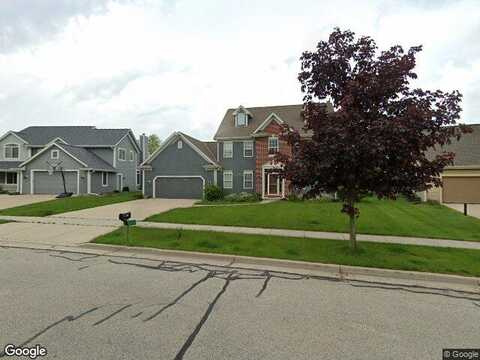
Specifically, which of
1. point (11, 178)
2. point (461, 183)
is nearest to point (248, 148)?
point (461, 183)

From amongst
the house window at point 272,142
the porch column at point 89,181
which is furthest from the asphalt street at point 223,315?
the porch column at point 89,181

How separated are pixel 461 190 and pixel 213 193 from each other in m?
20.2

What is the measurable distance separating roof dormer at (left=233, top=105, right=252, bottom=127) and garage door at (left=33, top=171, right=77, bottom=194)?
16651 millimetres

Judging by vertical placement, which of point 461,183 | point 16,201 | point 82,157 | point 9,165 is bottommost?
point 16,201

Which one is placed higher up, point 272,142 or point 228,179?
point 272,142

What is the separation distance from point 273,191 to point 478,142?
732 inches

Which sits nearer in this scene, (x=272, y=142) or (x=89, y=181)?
(x=272, y=142)

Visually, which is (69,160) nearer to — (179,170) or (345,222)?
(179,170)

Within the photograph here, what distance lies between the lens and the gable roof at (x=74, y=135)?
33969 mm

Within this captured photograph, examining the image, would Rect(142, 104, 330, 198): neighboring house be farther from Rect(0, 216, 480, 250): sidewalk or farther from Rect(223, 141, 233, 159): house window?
Rect(0, 216, 480, 250): sidewalk

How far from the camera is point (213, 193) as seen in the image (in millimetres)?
23859

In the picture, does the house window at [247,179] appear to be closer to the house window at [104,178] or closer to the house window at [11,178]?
the house window at [104,178]

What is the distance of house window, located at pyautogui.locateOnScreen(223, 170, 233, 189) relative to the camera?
1041 inches

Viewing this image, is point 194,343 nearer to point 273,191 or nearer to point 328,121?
point 328,121
